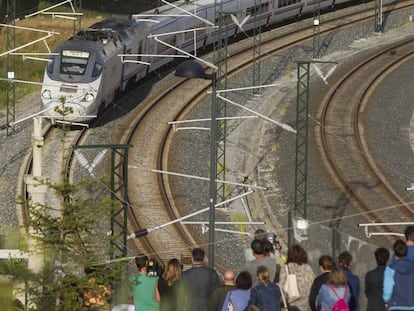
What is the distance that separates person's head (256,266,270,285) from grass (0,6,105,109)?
35.3m

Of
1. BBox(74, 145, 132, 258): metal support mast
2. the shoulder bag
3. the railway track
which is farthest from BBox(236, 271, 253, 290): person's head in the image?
the railway track

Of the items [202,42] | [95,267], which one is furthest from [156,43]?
[95,267]

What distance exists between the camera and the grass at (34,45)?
55562mm

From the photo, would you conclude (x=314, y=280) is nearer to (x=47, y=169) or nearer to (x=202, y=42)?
(x=47, y=169)

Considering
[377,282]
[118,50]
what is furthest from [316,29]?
[377,282]

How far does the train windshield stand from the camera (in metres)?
46.9

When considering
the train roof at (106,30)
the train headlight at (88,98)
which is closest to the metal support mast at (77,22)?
the train roof at (106,30)

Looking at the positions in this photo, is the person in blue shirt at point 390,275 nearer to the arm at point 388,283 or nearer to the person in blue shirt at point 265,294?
the arm at point 388,283

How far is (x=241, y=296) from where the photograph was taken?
18.3 m

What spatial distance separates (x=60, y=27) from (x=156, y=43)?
12.7 meters

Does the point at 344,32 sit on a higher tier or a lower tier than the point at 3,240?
higher

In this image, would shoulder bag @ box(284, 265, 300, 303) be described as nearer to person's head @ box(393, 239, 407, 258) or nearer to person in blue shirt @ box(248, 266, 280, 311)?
person in blue shirt @ box(248, 266, 280, 311)

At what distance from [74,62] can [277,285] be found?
2946 cm

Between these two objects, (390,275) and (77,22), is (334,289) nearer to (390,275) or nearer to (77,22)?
(390,275)
